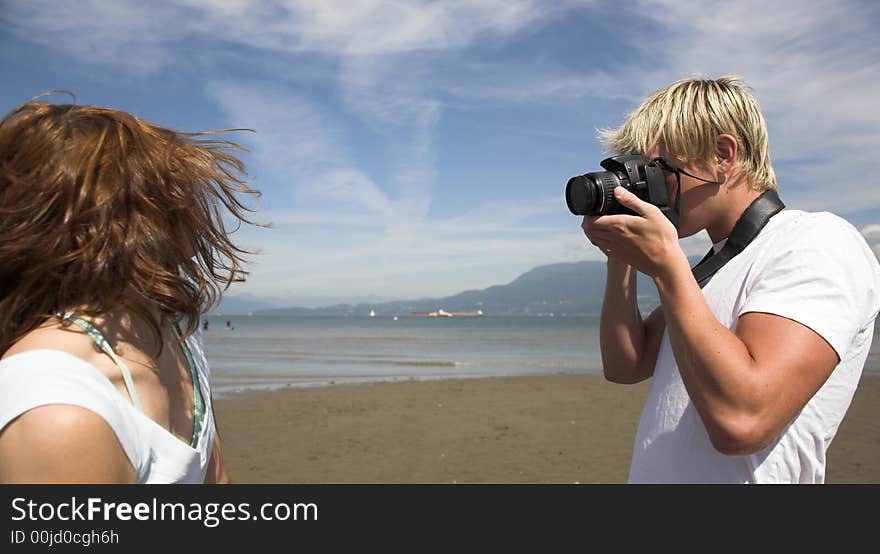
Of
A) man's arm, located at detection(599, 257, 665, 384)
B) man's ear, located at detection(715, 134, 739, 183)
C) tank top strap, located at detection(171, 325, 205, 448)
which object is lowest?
man's arm, located at detection(599, 257, 665, 384)

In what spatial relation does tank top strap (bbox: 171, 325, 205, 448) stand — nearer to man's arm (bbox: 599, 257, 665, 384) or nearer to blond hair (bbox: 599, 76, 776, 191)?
man's arm (bbox: 599, 257, 665, 384)

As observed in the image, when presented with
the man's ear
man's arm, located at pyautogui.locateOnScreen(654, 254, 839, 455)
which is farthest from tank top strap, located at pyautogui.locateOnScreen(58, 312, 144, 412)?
the man's ear

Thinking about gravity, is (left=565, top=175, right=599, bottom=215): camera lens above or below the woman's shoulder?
above

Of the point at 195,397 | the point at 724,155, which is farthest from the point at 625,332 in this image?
the point at 195,397

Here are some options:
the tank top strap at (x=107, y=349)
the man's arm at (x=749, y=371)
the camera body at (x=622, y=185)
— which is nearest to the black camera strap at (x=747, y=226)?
the camera body at (x=622, y=185)

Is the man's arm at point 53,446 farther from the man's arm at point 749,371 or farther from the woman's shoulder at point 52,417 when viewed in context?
the man's arm at point 749,371

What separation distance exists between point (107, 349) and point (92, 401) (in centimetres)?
11

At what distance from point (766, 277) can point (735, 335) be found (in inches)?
6.6

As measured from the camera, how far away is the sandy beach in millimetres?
6691

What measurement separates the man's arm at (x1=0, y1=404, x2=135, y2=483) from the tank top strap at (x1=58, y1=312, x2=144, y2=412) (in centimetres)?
10

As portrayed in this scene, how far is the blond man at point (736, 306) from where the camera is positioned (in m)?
1.34

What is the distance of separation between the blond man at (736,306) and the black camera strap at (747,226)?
1 centimetres

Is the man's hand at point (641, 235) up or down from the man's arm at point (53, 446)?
up
